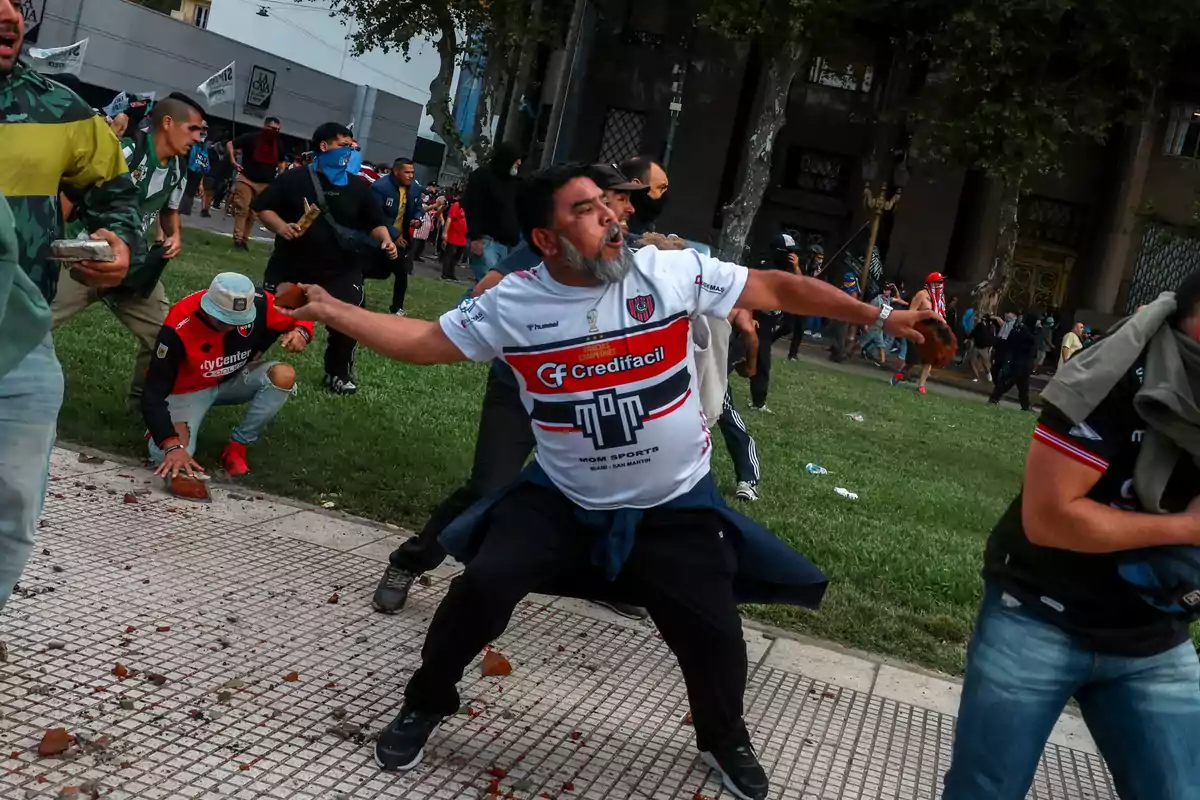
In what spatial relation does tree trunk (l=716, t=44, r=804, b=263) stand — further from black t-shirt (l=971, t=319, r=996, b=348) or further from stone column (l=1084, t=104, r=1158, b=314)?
stone column (l=1084, t=104, r=1158, b=314)

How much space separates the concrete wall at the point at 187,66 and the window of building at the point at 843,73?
1573 cm

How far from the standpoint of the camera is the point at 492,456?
488 cm

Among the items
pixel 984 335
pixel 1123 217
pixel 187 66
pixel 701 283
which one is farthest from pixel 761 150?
pixel 701 283

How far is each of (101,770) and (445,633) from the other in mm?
975

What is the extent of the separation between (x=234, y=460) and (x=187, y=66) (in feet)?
119

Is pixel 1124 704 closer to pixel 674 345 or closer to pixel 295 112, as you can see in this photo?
pixel 674 345

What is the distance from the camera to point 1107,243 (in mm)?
30125

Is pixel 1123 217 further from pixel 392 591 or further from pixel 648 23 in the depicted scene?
pixel 392 591

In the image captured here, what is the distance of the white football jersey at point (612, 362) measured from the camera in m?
3.53

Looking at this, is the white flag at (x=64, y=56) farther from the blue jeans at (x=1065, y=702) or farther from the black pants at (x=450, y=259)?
the blue jeans at (x=1065, y=702)

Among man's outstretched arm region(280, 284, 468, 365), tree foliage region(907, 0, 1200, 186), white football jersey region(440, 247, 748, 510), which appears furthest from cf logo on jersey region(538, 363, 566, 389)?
tree foliage region(907, 0, 1200, 186)

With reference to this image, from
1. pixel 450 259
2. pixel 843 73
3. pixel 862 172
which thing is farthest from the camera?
pixel 843 73

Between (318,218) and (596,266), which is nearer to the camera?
(596,266)

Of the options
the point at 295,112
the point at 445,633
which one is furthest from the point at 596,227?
the point at 295,112
